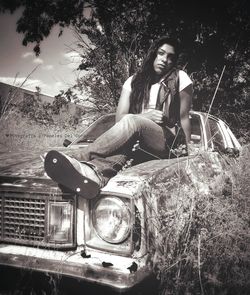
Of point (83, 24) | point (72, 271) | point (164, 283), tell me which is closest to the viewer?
point (72, 271)

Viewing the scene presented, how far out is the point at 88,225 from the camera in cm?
173

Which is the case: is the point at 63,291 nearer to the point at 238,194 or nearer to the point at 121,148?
the point at 121,148

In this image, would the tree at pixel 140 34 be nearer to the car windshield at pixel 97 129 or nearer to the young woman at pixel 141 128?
the car windshield at pixel 97 129

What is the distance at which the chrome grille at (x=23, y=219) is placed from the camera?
1821 millimetres

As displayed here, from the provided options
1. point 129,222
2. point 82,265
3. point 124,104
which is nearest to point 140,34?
point 124,104

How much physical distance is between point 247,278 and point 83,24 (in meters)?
5.93

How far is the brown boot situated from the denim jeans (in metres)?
0.11

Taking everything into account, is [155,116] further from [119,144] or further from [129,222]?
[129,222]

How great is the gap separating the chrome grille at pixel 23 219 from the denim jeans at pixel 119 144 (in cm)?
41

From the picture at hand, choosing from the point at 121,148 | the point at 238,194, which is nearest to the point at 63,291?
the point at 121,148

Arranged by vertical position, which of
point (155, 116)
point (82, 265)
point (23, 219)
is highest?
point (155, 116)

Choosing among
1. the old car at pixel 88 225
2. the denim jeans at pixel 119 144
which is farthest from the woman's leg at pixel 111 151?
the old car at pixel 88 225

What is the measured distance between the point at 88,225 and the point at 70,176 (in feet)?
1.00

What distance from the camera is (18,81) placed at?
11.1 ft
